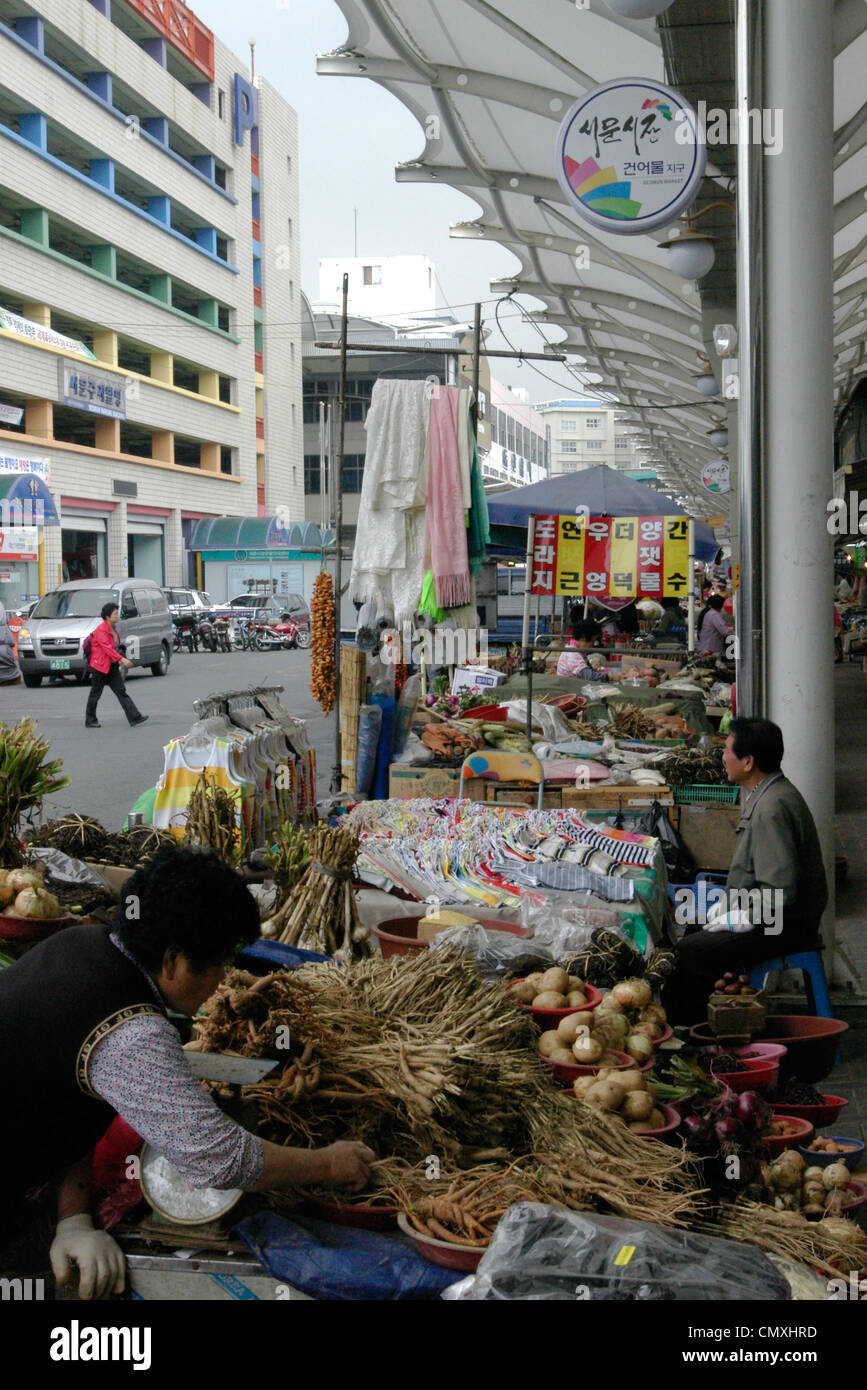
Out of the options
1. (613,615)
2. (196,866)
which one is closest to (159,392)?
(613,615)

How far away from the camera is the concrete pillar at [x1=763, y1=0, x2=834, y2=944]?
5871mm

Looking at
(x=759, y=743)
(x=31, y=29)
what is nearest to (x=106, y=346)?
(x=31, y=29)

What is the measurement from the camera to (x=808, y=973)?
207 inches

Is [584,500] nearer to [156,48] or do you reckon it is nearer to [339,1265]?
[339,1265]

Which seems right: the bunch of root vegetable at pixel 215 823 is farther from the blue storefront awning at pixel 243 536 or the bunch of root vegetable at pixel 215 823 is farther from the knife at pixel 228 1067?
the blue storefront awning at pixel 243 536

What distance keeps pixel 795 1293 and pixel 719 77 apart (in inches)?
328

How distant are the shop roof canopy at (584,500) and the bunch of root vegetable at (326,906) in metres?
9.03

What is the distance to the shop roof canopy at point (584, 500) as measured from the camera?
44.3 feet

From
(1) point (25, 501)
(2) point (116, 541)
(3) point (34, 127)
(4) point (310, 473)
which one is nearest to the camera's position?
(1) point (25, 501)

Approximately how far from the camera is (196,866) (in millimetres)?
2645

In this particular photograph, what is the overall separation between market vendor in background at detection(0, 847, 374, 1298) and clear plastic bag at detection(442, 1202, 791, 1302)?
0.48 metres

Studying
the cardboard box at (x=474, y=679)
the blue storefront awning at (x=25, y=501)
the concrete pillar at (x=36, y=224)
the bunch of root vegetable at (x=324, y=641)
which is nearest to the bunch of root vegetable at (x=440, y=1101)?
the bunch of root vegetable at (x=324, y=641)

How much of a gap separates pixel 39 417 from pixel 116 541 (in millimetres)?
6417

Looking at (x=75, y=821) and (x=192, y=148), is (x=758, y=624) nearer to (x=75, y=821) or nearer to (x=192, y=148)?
(x=75, y=821)
